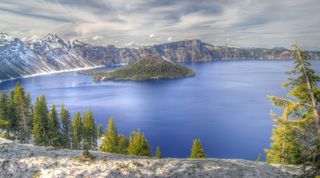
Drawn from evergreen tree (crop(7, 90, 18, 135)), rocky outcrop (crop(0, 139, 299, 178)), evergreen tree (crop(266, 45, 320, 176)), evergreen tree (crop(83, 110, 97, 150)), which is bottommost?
evergreen tree (crop(83, 110, 97, 150))

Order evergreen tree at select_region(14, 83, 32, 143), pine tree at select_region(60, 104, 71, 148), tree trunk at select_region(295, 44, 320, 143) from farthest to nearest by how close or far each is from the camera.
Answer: pine tree at select_region(60, 104, 71, 148) < evergreen tree at select_region(14, 83, 32, 143) < tree trunk at select_region(295, 44, 320, 143)

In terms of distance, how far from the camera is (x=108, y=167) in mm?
25922

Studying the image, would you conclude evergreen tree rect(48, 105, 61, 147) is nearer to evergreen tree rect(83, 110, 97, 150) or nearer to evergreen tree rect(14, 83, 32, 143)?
evergreen tree rect(14, 83, 32, 143)

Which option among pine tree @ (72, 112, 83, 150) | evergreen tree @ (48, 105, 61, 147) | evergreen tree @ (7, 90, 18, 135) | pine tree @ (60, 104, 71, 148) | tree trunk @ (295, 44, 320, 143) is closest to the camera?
tree trunk @ (295, 44, 320, 143)

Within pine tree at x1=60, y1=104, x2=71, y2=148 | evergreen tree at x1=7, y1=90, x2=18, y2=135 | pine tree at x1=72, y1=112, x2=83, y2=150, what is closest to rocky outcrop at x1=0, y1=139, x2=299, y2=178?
pine tree at x1=60, y1=104, x2=71, y2=148

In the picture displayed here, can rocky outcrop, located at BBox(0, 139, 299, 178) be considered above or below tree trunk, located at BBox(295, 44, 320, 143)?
below

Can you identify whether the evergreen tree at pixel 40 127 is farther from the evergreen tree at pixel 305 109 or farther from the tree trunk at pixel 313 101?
the tree trunk at pixel 313 101

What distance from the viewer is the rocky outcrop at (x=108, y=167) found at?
2483 centimetres

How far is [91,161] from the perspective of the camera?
27.4 meters

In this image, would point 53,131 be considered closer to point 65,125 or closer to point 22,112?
point 22,112

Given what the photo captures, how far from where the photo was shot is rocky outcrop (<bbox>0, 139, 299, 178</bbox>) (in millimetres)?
24828

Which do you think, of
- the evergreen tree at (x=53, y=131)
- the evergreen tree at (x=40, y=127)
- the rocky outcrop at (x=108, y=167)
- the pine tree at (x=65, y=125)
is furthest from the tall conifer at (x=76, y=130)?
the rocky outcrop at (x=108, y=167)

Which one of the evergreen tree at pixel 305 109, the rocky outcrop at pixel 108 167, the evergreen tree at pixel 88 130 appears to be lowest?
the evergreen tree at pixel 88 130

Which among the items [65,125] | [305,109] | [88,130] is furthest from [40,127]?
[305,109]
